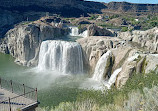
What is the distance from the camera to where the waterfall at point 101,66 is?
2458 cm

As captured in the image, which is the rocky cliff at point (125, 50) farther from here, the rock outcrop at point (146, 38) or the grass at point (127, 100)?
the grass at point (127, 100)

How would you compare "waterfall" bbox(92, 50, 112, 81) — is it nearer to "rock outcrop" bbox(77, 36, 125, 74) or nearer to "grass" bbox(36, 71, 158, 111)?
"rock outcrop" bbox(77, 36, 125, 74)

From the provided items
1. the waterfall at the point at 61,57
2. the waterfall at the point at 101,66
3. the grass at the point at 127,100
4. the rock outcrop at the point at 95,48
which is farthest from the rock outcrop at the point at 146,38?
the grass at the point at 127,100

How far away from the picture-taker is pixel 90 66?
27703 millimetres

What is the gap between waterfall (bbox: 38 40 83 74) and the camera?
93.3ft

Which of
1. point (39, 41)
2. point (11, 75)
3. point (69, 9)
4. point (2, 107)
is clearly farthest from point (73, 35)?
point (69, 9)

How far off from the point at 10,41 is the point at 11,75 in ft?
48.2

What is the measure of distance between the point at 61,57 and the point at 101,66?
24.0ft

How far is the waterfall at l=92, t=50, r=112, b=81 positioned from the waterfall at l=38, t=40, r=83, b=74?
3.59 meters

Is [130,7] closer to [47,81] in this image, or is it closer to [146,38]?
[146,38]

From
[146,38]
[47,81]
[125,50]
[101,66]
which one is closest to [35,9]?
[146,38]

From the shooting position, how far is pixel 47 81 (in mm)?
24797

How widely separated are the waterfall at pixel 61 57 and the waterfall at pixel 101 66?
3.59m

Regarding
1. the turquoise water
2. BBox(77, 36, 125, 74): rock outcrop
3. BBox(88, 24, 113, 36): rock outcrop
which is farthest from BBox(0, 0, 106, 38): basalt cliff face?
BBox(77, 36, 125, 74): rock outcrop
